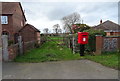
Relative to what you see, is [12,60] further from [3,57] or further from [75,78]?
[75,78]

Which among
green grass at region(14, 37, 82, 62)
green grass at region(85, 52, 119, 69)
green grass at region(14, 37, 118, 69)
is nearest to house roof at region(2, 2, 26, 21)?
A: green grass at region(14, 37, 82, 62)

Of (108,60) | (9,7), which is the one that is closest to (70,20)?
Result: (9,7)

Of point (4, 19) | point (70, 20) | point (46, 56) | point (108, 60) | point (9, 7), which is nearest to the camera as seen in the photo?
point (108, 60)

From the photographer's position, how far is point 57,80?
15.1 feet

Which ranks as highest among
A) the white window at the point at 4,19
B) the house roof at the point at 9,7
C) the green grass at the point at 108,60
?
the house roof at the point at 9,7

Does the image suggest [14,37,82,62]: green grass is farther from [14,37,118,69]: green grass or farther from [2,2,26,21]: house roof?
[2,2,26,21]: house roof

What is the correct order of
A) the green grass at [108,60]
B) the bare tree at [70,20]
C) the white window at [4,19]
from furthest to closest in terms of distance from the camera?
the bare tree at [70,20] < the white window at [4,19] < the green grass at [108,60]

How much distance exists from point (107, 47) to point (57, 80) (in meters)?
7.54

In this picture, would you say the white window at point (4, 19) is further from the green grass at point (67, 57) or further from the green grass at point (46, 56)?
the green grass at point (67, 57)

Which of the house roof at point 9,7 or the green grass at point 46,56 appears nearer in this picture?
the green grass at point 46,56

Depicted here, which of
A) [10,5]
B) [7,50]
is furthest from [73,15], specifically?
[7,50]

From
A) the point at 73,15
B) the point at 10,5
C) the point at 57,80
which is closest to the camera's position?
the point at 57,80

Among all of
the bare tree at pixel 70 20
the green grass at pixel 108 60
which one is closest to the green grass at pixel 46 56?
the green grass at pixel 108 60

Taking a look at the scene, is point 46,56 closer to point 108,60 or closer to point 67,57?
point 67,57
